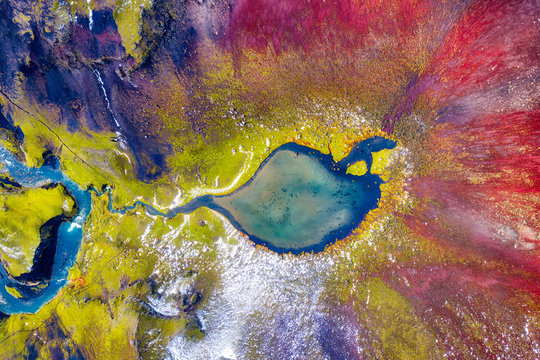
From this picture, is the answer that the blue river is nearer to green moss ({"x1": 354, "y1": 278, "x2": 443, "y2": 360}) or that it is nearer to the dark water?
the dark water

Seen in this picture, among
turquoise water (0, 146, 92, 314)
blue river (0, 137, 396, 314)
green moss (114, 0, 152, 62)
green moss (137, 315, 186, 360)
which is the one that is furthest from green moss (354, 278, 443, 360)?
green moss (114, 0, 152, 62)

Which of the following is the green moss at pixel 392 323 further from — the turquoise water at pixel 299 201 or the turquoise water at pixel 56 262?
the turquoise water at pixel 56 262

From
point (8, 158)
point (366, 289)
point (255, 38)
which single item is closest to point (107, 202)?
point (8, 158)

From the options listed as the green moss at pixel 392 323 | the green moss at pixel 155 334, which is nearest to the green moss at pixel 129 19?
the green moss at pixel 155 334

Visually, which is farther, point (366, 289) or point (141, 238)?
point (141, 238)

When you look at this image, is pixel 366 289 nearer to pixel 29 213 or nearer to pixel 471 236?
pixel 471 236

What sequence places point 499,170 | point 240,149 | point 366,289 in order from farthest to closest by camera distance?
1. point 240,149
2. point 366,289
3. point 499,170
